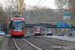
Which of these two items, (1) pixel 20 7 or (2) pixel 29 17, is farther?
(2) pixel 29 17

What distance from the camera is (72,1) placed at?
109 feet

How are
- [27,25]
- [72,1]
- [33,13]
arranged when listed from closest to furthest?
1. [72,1]
2. [27,25]
3. [33,13]

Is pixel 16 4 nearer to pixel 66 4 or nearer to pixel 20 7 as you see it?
pixel 20 7

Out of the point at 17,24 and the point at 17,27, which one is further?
the point at 17,24

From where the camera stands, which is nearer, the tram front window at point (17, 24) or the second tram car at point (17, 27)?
the second tram car at point (17, 27)

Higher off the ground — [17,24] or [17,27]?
A: [17,24]

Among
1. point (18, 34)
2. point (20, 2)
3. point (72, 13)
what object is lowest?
point (18, 34)

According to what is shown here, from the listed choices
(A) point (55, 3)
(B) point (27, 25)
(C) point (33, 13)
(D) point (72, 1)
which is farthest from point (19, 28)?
(C) point (33, 13)

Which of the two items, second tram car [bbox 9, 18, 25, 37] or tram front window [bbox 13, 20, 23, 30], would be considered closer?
second tram car [bbox 9, 18, 25, 37]

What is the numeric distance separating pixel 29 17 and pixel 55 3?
A: 5943 centimetres

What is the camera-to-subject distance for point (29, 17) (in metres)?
92.9

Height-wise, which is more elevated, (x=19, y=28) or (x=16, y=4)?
(x=16, y=4)

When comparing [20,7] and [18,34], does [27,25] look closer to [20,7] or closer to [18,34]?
[20,7]

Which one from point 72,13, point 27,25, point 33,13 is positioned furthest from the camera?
point 33,13
